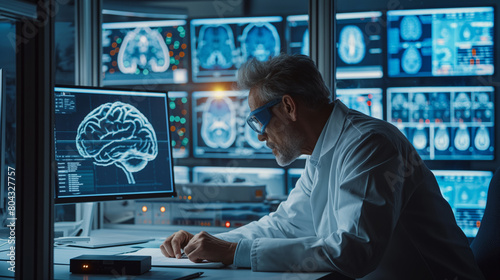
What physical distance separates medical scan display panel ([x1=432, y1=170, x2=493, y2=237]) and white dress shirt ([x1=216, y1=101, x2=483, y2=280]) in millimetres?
1633

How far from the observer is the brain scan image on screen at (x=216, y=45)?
145 inches

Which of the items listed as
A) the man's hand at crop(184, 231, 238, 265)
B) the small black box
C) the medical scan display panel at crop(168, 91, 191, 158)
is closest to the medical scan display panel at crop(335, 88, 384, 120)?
the medical scan display panel at crop(168, 91, 191, 158)

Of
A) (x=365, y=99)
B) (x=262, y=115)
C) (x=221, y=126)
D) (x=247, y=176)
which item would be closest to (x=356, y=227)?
(x=262, y=115)

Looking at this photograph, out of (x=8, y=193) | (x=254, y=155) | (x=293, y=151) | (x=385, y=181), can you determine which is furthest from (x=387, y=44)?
(x=8, y=193)

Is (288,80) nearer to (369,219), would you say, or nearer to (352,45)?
(369,219)

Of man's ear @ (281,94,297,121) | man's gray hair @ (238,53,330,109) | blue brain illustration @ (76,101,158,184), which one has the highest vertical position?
man's gray hair @ (238,53,330,109)

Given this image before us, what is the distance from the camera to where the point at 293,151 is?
1.85 m

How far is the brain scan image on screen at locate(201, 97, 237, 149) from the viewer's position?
12.0 ft

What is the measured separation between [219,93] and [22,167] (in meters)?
2.50

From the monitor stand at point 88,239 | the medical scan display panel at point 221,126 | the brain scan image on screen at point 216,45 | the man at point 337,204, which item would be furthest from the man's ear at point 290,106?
the brain scan image on screen at point 216,45

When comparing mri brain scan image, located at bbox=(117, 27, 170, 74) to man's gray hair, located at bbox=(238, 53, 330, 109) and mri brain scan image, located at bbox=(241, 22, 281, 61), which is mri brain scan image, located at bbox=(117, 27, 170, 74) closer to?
mri brain scan image, located at bbox=(241, 22, 281, 61)

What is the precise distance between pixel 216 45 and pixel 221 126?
0.52 m

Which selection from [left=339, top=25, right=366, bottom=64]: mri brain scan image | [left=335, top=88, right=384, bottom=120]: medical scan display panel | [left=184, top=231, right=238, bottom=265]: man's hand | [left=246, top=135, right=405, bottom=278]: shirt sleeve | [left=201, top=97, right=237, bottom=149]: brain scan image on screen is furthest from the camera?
[left=201, top=97, right=237, bottom=149]: brain scan image on screen

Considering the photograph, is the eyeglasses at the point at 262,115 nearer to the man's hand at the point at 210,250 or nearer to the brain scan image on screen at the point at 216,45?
the man's hand at the point at 210,250
